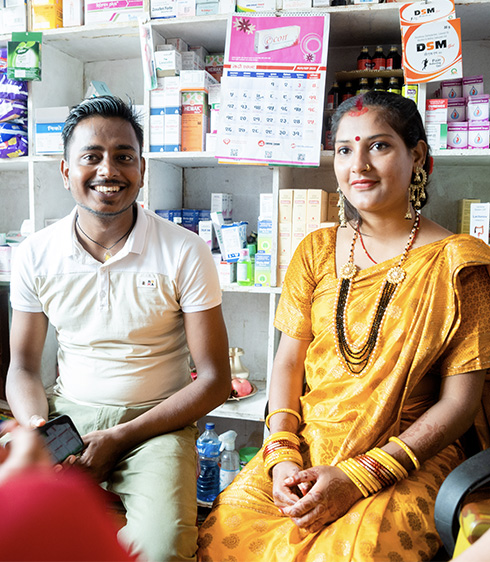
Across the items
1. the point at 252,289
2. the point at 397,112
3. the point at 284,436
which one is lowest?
the point at 284,436

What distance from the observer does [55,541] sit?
0.78 ft

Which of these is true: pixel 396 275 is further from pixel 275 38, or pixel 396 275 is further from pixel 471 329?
pixel 275 38

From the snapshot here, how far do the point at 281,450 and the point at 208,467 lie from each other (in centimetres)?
96

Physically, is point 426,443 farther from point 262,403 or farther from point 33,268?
point 33,268

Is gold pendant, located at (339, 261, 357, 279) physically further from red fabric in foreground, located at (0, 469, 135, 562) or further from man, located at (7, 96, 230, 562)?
red fabric in foreground, located at (0, 469, 135, 562)

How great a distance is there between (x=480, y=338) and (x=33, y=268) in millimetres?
1297

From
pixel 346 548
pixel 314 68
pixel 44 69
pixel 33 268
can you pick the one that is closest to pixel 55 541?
pixel 346 548

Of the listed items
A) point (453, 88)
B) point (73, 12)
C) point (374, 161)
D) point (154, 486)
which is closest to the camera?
point (154, 486)

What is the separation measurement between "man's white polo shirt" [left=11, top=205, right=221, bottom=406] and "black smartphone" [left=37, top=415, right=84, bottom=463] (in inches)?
11.9

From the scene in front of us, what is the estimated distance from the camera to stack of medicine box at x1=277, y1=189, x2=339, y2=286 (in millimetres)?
2021

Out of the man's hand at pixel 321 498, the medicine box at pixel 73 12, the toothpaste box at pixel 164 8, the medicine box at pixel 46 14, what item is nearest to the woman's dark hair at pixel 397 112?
the man's hand at pixel 321 498

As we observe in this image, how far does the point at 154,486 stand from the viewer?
1.28m

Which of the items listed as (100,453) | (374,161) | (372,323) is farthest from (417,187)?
(100,453)

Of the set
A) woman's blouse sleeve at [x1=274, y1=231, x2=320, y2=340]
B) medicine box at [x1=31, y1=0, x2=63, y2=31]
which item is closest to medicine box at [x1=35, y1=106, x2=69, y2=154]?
medicine box at [x1=31, y1=0, x2=63, y2=31]
